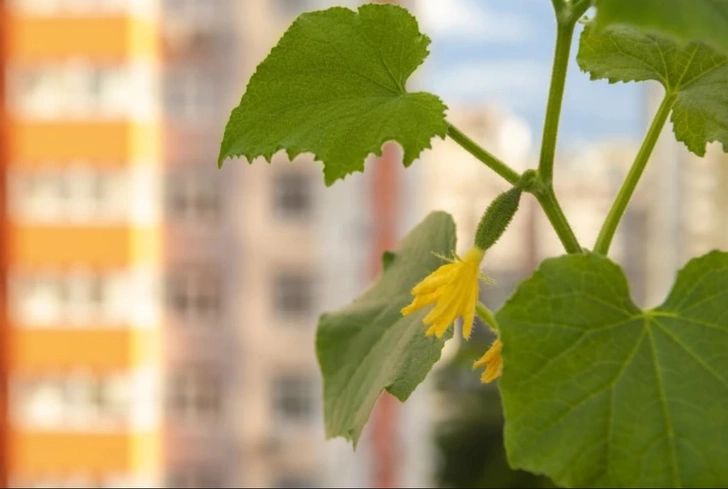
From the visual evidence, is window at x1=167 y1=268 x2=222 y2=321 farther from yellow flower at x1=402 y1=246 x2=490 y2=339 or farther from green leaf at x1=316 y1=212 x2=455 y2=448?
yellow flower at x1=402 y1=246 x2=490 y2=339

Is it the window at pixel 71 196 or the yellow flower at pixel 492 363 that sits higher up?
the window at pixel 71 196

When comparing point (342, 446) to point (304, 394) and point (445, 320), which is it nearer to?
point (304, 394)

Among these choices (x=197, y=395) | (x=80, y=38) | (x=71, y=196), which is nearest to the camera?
(x=80, y=38)

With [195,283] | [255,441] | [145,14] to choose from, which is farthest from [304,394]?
[145,14]

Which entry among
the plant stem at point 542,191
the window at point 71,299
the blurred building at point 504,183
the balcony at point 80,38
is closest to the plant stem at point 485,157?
the plant stem at point 542,191

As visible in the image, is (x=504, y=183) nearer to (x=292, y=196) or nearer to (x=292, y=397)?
(x=292, y=196)

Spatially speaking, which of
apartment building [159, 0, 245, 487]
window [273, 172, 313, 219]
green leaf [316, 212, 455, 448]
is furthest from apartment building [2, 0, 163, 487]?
green leaf [316, 212, 455, 448]

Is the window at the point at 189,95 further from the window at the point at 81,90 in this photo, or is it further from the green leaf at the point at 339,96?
the green leaf at the point at 339,96

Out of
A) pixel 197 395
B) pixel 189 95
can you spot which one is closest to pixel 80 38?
pixel 189 95
